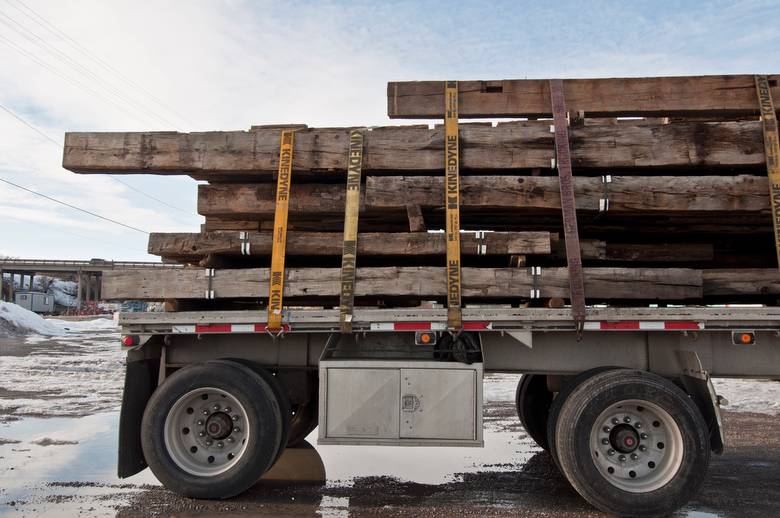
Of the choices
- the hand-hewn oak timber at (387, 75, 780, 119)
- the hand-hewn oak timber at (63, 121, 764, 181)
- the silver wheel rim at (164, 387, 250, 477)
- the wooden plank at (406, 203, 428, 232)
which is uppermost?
the hand-hewn oak timber at (387, 75, 780, 119)

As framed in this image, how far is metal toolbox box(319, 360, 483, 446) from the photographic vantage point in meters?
4.73

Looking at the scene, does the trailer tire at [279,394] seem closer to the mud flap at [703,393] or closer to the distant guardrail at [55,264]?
the mud flap at [703,393]

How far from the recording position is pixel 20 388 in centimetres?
1123

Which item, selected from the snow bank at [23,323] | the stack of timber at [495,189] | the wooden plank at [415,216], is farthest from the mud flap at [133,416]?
the snow bank at [23,323]

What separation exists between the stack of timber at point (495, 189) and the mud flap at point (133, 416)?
0.67m

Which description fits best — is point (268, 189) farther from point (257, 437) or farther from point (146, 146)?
point (257, 437)

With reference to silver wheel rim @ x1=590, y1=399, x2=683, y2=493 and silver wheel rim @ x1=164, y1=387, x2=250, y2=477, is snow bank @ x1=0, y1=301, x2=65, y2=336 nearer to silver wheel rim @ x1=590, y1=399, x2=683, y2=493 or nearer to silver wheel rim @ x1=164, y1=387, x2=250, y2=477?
silver wheel rim @ x1=164, y1=387, x2=250, y2=477

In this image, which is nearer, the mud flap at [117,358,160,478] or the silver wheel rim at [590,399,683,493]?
the silver wheel rim at [590,399,683,493]

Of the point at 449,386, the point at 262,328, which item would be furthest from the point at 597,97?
the point at 262,328

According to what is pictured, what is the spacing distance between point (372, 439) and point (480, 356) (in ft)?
3.71

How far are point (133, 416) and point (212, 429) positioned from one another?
2.52ft

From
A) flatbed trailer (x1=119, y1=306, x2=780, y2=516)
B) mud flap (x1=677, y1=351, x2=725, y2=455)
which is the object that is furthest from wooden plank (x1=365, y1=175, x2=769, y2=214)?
Answer: mud flap (x1=677, y1=351, x2=725, y2=455)

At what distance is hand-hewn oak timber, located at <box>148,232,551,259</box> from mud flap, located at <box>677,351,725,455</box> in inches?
58.2

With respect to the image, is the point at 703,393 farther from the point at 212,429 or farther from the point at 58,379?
the point at 58,379
